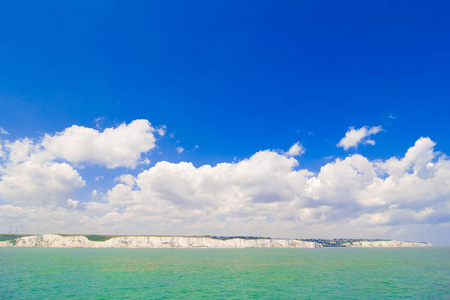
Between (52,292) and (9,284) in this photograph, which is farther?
(9,284)

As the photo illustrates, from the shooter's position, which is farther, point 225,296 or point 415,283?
point 415,283

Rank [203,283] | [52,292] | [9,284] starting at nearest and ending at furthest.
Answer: [52,292] < [9,284] < [203,283]

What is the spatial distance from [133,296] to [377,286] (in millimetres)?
51195

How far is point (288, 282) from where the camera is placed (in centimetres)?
6244

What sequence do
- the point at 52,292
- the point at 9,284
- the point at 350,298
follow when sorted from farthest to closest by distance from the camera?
1. the point at 9,284
2. the point at 52,292
3. the point at 350,298

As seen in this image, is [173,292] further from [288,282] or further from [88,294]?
[288,282]

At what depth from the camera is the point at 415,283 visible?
6188 cm

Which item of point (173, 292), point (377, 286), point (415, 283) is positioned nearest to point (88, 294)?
point (173, 292)

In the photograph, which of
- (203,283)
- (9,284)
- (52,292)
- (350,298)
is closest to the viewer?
(350,298)

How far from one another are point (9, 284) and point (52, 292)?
15.7m

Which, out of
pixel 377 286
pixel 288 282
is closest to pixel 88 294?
pixel 288 282

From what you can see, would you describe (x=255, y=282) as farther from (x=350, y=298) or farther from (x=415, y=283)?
(x=415, y=283)

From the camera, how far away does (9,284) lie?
5684cm

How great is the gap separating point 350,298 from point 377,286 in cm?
1637
